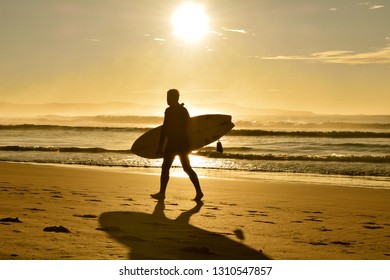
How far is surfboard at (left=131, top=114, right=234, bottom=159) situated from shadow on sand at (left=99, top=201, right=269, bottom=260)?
498cm

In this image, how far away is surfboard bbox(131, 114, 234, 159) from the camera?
13.1 m

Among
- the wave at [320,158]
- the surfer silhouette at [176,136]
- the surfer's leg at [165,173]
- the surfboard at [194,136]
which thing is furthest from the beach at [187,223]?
the wave at [320,158]

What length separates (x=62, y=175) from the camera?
15.1 metres

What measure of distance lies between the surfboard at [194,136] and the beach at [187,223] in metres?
0.92

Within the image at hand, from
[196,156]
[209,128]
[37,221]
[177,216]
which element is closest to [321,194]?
[209,128]

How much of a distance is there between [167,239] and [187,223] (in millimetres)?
1283

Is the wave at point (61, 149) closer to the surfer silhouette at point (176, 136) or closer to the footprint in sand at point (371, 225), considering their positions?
the surfer silhouette at point (176, 136)

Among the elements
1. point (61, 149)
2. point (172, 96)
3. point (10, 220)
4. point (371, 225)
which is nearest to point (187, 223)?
point (10, 220)

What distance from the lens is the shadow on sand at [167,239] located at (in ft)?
18.1

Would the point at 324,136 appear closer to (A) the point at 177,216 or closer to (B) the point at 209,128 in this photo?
(B) the point at 209,128

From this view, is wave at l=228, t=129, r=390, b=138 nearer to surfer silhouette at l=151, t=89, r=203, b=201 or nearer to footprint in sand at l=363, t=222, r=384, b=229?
surfer silhouette at l=151, t=89, r=203, b=201

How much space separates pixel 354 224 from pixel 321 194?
4275 millimetres

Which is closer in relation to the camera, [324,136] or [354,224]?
[354,224]
